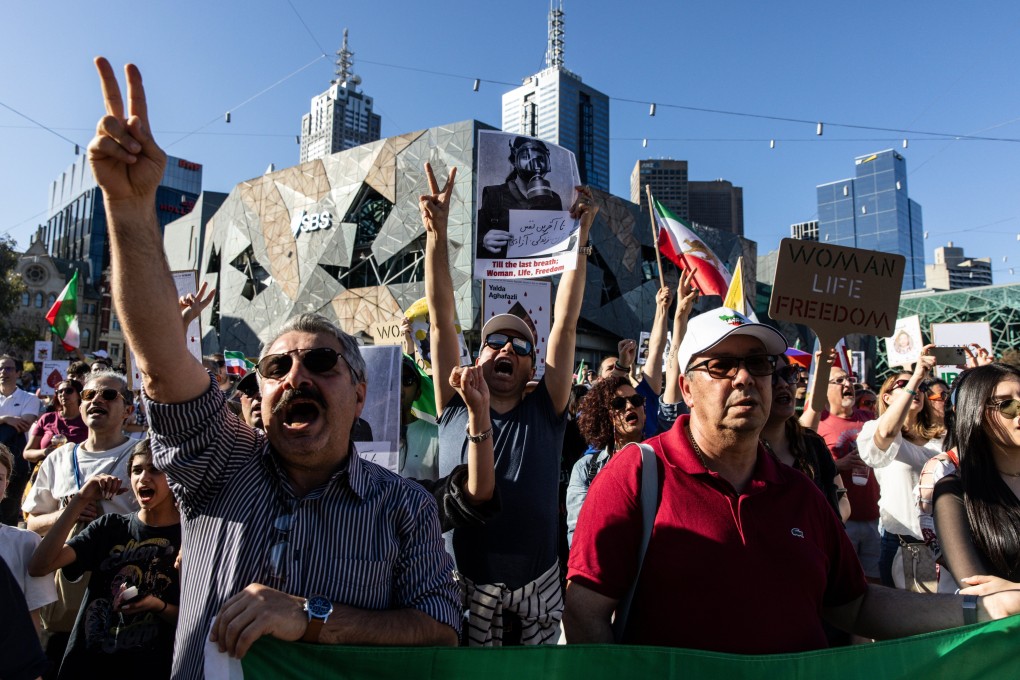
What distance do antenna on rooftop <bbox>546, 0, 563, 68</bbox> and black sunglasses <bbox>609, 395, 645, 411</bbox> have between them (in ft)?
246

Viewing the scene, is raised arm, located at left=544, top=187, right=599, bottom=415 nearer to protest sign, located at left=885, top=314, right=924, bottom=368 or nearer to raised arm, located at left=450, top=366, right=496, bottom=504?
raised arm, located at left=450, top=366, right=496, bottom=504

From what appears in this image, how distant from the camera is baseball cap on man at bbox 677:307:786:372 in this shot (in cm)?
229

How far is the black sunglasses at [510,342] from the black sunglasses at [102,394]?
93.4 inches

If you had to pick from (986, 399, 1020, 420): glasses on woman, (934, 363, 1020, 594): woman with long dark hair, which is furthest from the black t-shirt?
A: (986, 399, 1020, 420): glasses on woman

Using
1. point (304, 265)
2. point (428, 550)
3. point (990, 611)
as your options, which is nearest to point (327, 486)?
point (428, 550)

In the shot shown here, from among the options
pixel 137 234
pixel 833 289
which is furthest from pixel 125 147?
pixel 833 289

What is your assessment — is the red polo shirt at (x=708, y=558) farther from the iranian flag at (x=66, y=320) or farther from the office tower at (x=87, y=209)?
the office tower at (x=87, y=209)

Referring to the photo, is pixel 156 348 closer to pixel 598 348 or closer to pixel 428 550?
pixel 428 550

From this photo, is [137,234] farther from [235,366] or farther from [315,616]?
[235,366]

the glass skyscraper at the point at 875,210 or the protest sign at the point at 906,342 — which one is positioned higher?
the glass skyscraper at the point at 875,210

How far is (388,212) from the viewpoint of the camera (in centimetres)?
3288

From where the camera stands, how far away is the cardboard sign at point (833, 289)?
491 cm

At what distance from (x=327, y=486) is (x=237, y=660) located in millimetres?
475

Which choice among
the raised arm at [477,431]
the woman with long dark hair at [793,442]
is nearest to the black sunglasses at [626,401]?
the woman with long dark hair at [793,442]
